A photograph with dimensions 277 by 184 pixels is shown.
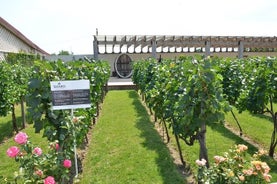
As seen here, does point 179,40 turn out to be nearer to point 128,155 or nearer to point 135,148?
point 135,148

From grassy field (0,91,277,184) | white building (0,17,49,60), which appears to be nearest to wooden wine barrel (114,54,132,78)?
white building (0,17,49,60)

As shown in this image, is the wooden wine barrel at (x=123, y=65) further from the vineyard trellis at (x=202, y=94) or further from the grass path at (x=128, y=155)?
the vineyard trellis at (x=202, y=94)

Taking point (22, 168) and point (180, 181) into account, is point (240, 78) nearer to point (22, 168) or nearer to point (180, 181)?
point (180, 181)

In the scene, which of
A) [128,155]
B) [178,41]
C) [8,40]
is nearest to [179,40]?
[178,41]

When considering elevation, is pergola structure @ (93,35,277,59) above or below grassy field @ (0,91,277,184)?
above

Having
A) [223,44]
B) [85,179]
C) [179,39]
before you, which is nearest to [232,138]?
[85,179]

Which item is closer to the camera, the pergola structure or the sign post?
the sign post

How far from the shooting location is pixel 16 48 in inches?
991

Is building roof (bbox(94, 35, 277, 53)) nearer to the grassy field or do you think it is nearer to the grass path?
the grassy field

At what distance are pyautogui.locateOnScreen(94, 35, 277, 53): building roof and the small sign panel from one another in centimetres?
1709

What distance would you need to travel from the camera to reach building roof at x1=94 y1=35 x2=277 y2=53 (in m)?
20.8

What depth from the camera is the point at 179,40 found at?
2148cm

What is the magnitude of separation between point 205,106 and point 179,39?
18.6 m

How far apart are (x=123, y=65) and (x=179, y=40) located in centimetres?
573
